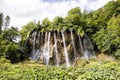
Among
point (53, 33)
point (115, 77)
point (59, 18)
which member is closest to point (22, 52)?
point (53, 33)

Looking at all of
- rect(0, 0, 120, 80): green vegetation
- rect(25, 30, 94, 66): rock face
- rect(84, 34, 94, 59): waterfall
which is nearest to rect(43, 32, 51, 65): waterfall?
rect(25, 30, 94, 66): rock face

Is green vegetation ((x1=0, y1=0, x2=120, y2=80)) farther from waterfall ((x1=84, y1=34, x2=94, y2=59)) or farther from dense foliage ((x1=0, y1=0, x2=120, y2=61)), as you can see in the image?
waterfall ((x1=84, y1=34, x2=94, y2=59))

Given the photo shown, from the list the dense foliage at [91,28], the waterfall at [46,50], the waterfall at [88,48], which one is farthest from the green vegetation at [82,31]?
the waterfall at [46,50]

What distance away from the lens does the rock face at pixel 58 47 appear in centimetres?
3388

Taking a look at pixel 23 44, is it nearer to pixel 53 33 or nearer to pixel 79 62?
pixel 53 33

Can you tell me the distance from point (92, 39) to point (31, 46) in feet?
28.5

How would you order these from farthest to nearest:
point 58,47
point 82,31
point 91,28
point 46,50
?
point 91,28, point 82,31, point 58,47, point 46,50

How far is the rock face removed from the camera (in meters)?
33.9

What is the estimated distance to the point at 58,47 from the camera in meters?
34.7

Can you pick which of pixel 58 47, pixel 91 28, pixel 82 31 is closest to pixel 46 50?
pixel 58 47

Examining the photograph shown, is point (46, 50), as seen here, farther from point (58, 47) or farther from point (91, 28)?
point (91, 28)

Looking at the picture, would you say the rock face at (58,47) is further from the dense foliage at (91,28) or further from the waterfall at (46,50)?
the dense foliage at (91,28)

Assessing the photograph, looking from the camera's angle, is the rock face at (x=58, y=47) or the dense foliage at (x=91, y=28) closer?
the rock face at (x=58, y=47)

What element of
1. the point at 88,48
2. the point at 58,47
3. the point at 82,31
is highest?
the point at 82,31
